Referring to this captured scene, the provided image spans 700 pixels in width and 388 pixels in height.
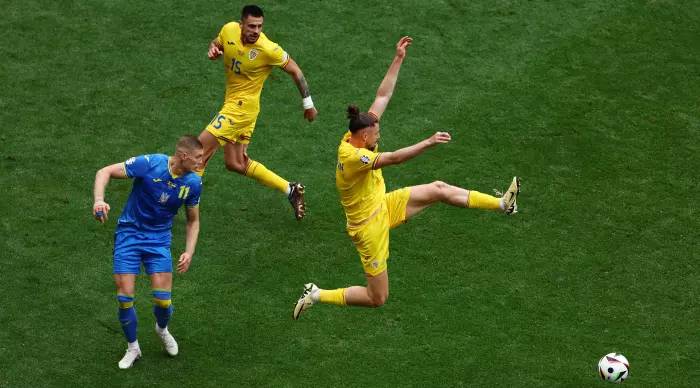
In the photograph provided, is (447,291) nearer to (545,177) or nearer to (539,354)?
(539,354)

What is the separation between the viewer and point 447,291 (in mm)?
11758

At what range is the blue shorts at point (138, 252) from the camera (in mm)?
10305

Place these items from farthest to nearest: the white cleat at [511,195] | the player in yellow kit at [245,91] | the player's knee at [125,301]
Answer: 1. the player in yellow kit at [245,91]
2. the white cleat at [511,195]
3. the player's knee at [125,301]

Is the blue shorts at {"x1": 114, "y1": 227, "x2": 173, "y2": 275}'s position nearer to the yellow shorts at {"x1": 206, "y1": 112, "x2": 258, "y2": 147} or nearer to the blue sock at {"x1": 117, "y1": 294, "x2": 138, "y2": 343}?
the blue sock at {"x1": 117, "y1": 294, "x2": 138, "y2": 343}

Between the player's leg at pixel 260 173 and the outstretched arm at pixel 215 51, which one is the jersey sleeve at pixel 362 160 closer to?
the player's leg at pixel 260 173

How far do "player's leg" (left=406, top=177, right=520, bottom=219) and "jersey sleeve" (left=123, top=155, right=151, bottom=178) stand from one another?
265cm

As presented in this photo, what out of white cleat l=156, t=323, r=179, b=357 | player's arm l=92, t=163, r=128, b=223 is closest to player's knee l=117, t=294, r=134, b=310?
white cleat l=156, t=323, r=179, b=357

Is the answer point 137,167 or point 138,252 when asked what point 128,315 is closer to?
point 138,252

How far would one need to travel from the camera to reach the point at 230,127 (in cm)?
1266

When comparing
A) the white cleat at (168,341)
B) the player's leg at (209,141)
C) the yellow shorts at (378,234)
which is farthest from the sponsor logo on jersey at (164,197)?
the player's leg at (209,141)

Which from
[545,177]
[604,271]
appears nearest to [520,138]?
[545,177]

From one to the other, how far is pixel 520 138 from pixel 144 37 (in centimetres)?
573

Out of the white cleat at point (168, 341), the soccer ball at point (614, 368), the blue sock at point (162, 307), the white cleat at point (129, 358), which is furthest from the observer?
the white cleat at point (168, 341)

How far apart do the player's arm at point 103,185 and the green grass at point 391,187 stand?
187 cm
